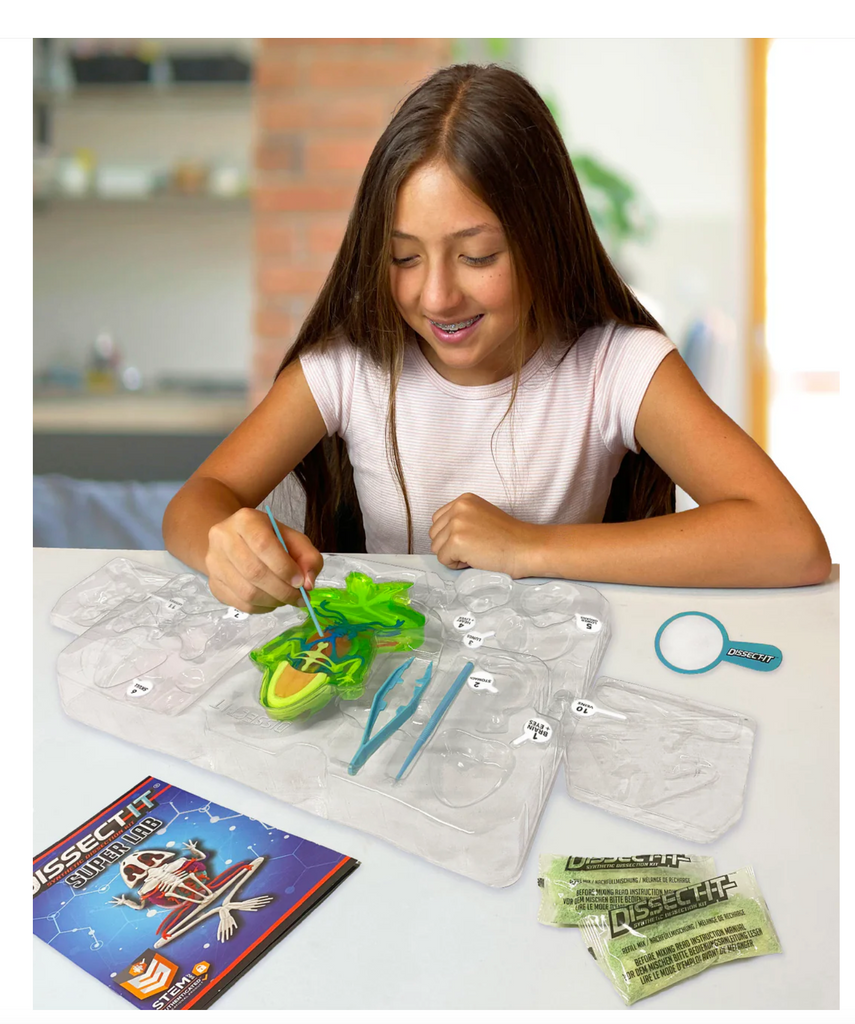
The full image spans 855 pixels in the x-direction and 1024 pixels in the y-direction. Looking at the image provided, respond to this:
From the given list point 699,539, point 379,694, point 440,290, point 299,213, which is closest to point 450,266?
point 440,290

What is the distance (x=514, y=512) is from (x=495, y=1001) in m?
0.78

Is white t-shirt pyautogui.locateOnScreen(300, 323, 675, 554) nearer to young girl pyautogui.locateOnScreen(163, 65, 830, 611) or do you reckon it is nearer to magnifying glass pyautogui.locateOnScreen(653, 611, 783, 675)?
young girl pyautogui.locateOnScreen(163, 65, 830, 611)

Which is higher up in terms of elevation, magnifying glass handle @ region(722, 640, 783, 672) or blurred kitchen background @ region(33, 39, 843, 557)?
blurred kitchen background @ region(33, 39, 843, 557)

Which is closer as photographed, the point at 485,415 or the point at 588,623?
the point at 588,623

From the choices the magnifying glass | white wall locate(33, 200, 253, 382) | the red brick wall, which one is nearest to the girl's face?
the magnifying glass

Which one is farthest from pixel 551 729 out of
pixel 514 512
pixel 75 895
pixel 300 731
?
pixel 514 512

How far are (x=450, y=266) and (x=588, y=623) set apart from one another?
42 cm

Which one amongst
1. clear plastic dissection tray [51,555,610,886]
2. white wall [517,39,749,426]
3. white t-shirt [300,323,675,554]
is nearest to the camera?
clear plastic dissection tray [51,555,610,886]

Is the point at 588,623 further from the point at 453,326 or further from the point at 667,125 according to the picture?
the point at 667,125

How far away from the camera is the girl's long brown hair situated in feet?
3.30

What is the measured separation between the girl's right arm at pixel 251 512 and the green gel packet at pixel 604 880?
0.35 meters

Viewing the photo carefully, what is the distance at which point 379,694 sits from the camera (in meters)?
0.74

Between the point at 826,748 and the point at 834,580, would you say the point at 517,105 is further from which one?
the point at 826,748

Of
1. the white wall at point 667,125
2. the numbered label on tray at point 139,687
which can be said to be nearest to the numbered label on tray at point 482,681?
the numbered label on tray at point 139,687
